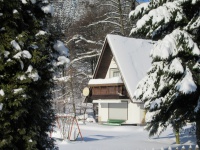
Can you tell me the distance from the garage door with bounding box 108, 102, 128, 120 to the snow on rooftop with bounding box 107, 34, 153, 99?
325 cm

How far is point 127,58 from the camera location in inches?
1171

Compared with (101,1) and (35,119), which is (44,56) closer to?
(35,119)

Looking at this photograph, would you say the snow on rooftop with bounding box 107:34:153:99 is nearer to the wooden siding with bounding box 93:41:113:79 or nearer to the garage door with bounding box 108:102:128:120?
the wooden siding with bounding box 93:41:113:79

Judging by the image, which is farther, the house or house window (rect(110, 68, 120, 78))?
house window (rect(110, 68, 120, 78))

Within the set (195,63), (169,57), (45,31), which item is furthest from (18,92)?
(195,63)

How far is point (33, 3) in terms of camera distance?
21.6 feet

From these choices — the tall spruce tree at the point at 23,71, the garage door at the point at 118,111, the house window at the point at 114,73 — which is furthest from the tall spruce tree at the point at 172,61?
the house window at the point at 114,73

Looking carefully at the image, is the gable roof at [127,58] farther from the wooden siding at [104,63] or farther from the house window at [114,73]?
the house window at [114,73]

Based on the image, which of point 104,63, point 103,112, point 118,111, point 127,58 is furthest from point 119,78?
point 103,112

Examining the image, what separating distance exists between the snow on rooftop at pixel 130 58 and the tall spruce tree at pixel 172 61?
1683 centimetres

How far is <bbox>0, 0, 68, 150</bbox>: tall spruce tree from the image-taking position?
5977 millimetres

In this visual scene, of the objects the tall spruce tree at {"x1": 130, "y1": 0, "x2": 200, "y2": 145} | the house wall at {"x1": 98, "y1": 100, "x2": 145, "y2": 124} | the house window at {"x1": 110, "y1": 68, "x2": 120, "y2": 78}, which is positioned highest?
the house window at {"x1": 110, "y1": 68, "x2": 120, "y2": 78}

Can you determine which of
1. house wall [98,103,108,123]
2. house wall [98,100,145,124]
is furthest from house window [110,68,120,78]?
house wall [98,100,145,124]

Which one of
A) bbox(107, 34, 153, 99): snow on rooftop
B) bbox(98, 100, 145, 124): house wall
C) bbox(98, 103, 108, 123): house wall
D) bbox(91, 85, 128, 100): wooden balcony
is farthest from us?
bbox(98, 103, 108, 123): house wall
